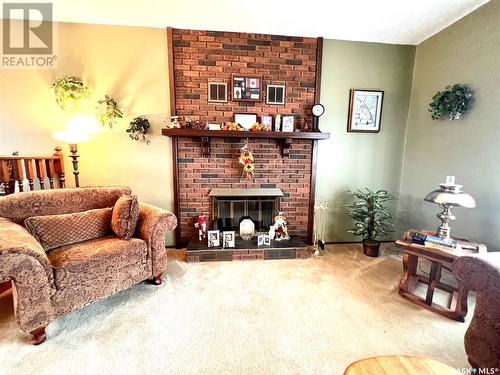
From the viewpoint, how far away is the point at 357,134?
3.10 meters

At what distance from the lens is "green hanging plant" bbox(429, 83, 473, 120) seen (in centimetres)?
230

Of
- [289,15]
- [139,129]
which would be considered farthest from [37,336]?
[289,15]

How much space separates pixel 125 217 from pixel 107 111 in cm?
130

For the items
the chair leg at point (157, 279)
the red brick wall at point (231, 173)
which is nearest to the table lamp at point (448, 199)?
the red brick wall at point (231, 173)

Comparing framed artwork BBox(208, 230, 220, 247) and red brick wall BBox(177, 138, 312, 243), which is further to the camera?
red brick wall BBox(177, 138, 312, 243)

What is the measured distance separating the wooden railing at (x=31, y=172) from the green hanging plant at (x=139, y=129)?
819 millimetres

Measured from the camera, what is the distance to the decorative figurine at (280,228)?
2975mm

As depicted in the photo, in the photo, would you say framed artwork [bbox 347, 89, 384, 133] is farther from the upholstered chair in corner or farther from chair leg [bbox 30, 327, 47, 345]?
chair leg [bbox 30, 327, 47, 345]

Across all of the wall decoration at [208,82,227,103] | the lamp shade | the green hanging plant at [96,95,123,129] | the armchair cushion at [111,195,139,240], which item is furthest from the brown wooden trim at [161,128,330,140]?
the lamp shade

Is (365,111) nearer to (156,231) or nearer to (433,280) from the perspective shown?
(433,280)

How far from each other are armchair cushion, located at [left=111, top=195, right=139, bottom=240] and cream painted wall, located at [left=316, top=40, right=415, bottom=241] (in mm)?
2188

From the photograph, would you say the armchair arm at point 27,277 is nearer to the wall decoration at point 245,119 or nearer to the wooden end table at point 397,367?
the wooden end table at point 397,367

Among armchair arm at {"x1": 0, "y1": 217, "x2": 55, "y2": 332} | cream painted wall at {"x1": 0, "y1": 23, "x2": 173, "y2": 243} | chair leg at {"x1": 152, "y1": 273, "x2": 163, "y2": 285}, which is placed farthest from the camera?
cream painted wall at {"x1": 0, "y1": 23, "x2": 173, "y2": 243}

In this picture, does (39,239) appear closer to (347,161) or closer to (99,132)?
(99,132)
